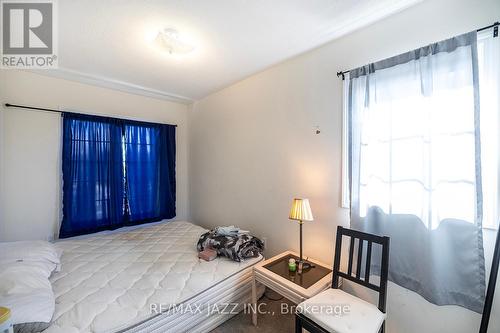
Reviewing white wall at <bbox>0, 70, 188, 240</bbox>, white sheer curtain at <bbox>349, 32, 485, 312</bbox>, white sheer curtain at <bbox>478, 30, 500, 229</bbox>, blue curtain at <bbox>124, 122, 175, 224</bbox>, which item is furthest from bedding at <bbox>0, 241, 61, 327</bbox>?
white sheer curtain at <bbox>478, 30, 500, 229</bbox>

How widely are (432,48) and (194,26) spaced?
167 cm

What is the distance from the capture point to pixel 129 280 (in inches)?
66.2

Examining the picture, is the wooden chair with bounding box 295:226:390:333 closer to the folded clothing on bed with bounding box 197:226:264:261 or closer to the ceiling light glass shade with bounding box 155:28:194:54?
the folded clothing on bed with bounding box 197:226:264:261

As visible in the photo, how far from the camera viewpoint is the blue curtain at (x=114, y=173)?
8.45ft

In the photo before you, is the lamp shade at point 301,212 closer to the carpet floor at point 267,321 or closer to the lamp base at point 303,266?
the lamp base at point 303,266

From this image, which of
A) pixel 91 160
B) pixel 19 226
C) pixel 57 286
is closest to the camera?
pixel 57 286

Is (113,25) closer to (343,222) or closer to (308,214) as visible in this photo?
(308,214)

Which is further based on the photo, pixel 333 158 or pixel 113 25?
pixel 333 158

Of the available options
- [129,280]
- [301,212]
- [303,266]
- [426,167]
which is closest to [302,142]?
[301,212]

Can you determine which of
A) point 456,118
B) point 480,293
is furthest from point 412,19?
point 480,293

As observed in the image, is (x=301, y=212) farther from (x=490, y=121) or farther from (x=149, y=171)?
(x=149, y=171)

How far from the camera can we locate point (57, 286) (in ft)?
5.09

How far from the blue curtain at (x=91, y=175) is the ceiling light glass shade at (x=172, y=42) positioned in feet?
5.23

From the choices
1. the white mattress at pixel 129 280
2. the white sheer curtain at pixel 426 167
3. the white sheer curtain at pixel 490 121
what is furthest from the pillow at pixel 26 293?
the white sheer curtain at pixel 490 121
